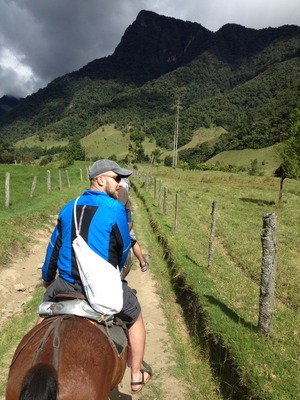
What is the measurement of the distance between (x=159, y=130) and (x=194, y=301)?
18441cm

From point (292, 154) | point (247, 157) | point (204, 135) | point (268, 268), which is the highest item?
point (204, 135)

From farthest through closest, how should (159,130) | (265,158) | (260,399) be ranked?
(159,130) → (265,158) → (260,399)

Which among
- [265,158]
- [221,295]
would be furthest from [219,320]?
[265,158]

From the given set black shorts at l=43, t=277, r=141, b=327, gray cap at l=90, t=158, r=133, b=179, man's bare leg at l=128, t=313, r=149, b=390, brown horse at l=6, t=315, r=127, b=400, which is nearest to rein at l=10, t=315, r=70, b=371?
brown horse at l=6, t=315, r=127, b=400

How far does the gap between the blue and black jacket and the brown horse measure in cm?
53

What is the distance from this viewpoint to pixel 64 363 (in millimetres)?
2314

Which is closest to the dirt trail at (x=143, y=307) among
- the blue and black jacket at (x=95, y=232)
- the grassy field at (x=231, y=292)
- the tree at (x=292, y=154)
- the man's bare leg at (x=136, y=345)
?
the grassy field at (x=231, y=292)

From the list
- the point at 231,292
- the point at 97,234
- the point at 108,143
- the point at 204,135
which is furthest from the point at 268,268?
the point at 204,135

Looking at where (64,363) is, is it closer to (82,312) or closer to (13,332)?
(82,312)

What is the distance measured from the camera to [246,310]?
625cm

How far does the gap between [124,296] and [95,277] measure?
65 centimetres

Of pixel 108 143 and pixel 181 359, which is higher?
pixel 108 143

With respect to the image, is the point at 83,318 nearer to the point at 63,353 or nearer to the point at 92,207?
the point at 63,353

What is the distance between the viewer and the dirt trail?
15.3 ft
